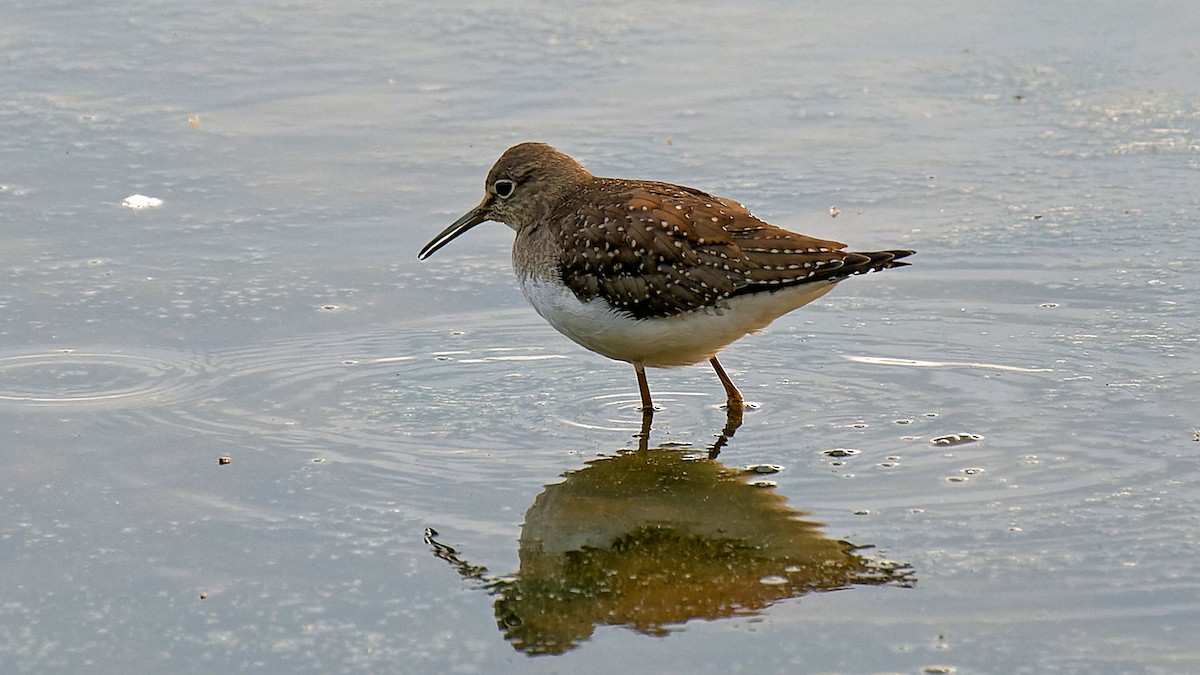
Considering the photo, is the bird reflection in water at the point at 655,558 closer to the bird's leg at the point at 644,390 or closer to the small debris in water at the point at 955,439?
the bird's leg at the point at 644,390

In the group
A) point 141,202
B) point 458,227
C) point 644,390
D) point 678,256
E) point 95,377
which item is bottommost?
point 95,377

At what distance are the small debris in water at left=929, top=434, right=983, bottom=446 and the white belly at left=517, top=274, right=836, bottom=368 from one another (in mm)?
731

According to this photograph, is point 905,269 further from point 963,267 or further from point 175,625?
point 175,625

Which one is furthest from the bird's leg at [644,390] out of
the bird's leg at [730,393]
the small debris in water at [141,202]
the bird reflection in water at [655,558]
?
the small debris in water at [141,202]

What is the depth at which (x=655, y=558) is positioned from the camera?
16.8 feet

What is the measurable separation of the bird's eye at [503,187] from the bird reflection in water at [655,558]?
1.71 m

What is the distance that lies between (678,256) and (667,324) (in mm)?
271

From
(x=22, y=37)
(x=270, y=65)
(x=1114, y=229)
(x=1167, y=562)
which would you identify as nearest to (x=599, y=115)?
(x=270, y=65)

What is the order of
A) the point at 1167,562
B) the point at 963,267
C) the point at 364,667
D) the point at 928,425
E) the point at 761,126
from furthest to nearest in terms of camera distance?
the point at 761,126, the point at 963,267, the point at 928,425, the point at 1167,562, the point at 364,667

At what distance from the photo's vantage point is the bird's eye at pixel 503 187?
713 cm

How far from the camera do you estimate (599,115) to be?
371 inches

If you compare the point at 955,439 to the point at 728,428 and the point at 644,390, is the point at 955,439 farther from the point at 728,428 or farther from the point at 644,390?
the point at 644,390

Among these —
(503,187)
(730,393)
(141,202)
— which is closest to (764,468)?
(730,393)

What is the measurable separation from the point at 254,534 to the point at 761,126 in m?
4.94
